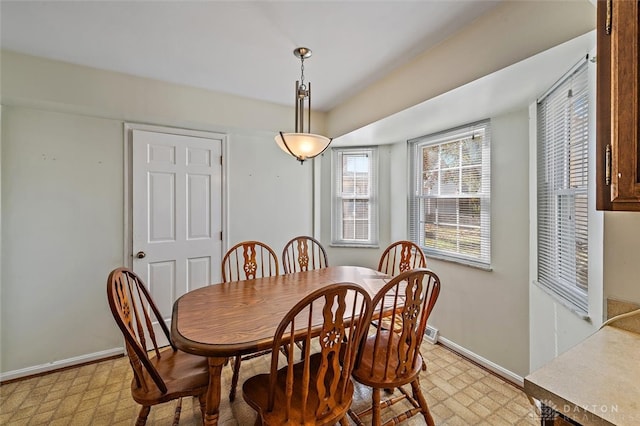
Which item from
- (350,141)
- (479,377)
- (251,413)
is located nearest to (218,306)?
(251,413)

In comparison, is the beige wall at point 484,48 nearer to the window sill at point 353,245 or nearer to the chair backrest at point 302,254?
the chair backrest at point 302,254

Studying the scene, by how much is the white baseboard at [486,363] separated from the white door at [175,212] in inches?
97.7

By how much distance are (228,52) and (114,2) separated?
69 centimetres

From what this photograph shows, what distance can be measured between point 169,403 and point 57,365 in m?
1.26

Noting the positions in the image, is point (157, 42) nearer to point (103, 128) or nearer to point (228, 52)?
point (228, 52)

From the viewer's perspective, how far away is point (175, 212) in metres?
2.84

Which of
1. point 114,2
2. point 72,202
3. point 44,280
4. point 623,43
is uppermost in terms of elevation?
point 114,2

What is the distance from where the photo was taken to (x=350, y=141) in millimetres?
3398

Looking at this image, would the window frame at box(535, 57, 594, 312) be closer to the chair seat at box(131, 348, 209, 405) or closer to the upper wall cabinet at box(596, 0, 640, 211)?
the upper wall cabinet at box(596, 0, 640, 211)

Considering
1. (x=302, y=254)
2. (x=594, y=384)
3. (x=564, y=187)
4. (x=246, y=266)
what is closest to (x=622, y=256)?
(x=594, y=384)

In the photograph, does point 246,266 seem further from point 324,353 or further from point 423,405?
point 423,405

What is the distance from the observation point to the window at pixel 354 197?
141 inches

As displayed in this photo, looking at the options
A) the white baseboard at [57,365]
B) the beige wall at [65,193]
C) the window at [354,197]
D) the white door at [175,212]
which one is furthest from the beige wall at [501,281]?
the white baseboard at [57,365]

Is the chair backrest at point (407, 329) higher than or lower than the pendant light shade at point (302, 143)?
lower
